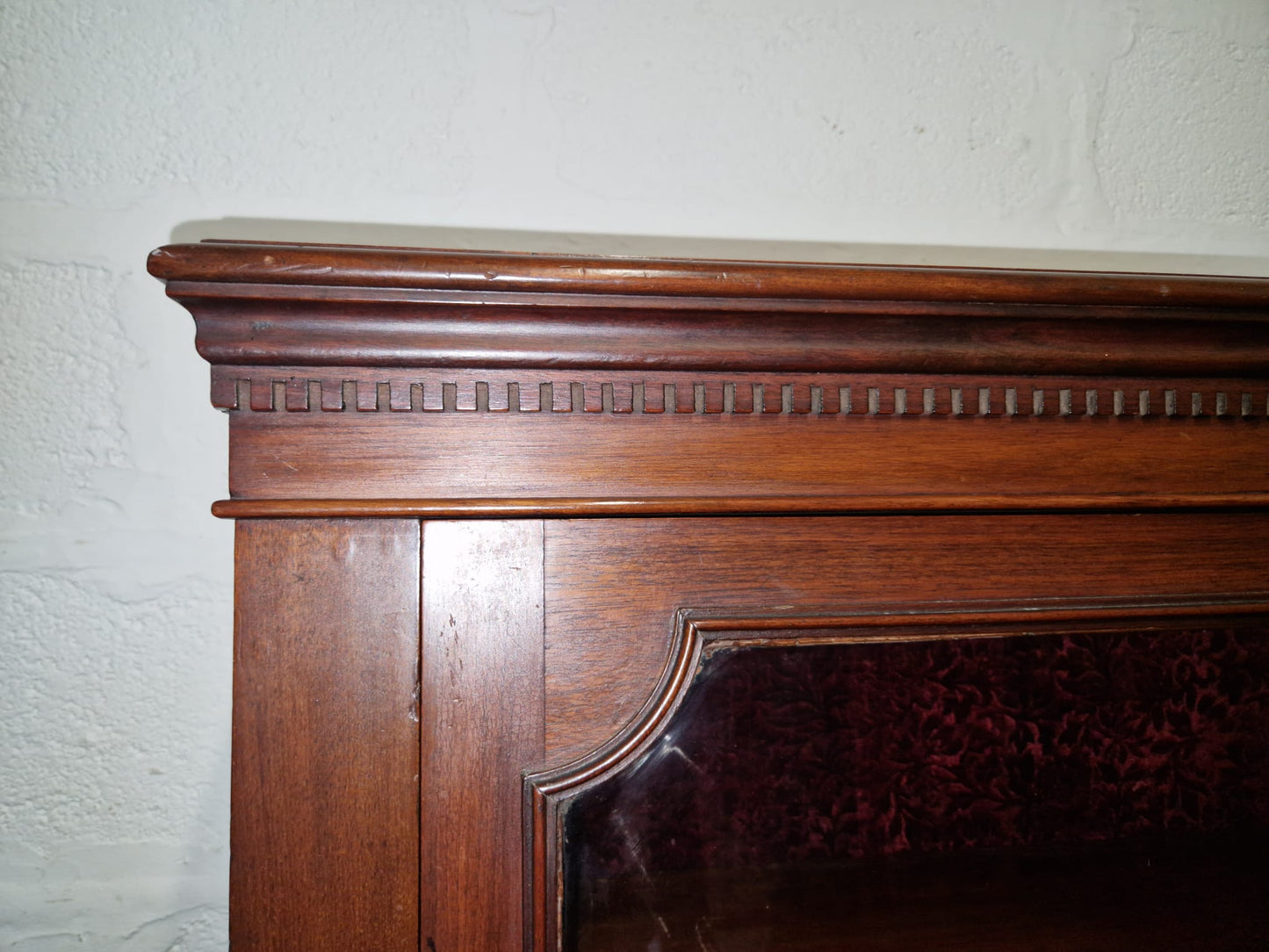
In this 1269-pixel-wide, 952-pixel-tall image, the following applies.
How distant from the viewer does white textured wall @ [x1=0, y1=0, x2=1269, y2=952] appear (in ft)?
1.76

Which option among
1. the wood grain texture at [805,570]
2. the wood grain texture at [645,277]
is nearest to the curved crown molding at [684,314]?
the wood grain texture at [645,277]

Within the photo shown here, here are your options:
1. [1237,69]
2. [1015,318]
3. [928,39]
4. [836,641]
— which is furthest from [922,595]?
[1237,69]

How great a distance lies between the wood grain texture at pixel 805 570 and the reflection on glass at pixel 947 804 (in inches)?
1.3

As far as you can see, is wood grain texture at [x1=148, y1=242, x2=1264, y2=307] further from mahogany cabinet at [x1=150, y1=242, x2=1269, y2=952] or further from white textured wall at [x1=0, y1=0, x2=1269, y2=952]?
white textured wall at [x1=0, y1=0, x2=1269, y2=952]

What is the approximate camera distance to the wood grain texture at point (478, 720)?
1.51 feet

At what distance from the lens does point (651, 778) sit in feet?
1.60

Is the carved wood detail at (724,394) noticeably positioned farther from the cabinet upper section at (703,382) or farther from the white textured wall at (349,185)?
the white textured wall at (349,185)

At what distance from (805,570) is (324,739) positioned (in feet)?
1.00

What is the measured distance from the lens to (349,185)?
583mm

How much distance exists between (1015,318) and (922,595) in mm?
185

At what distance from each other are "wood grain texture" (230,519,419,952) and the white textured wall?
0.12m

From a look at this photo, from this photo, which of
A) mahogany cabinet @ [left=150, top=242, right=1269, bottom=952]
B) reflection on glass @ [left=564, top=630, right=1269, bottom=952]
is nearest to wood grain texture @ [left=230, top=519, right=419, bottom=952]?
mahogany cabinet @ [left=150, top=242, right=1269, bottom=952]

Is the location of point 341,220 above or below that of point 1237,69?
below

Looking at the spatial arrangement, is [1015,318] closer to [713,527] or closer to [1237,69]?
[713,527]
